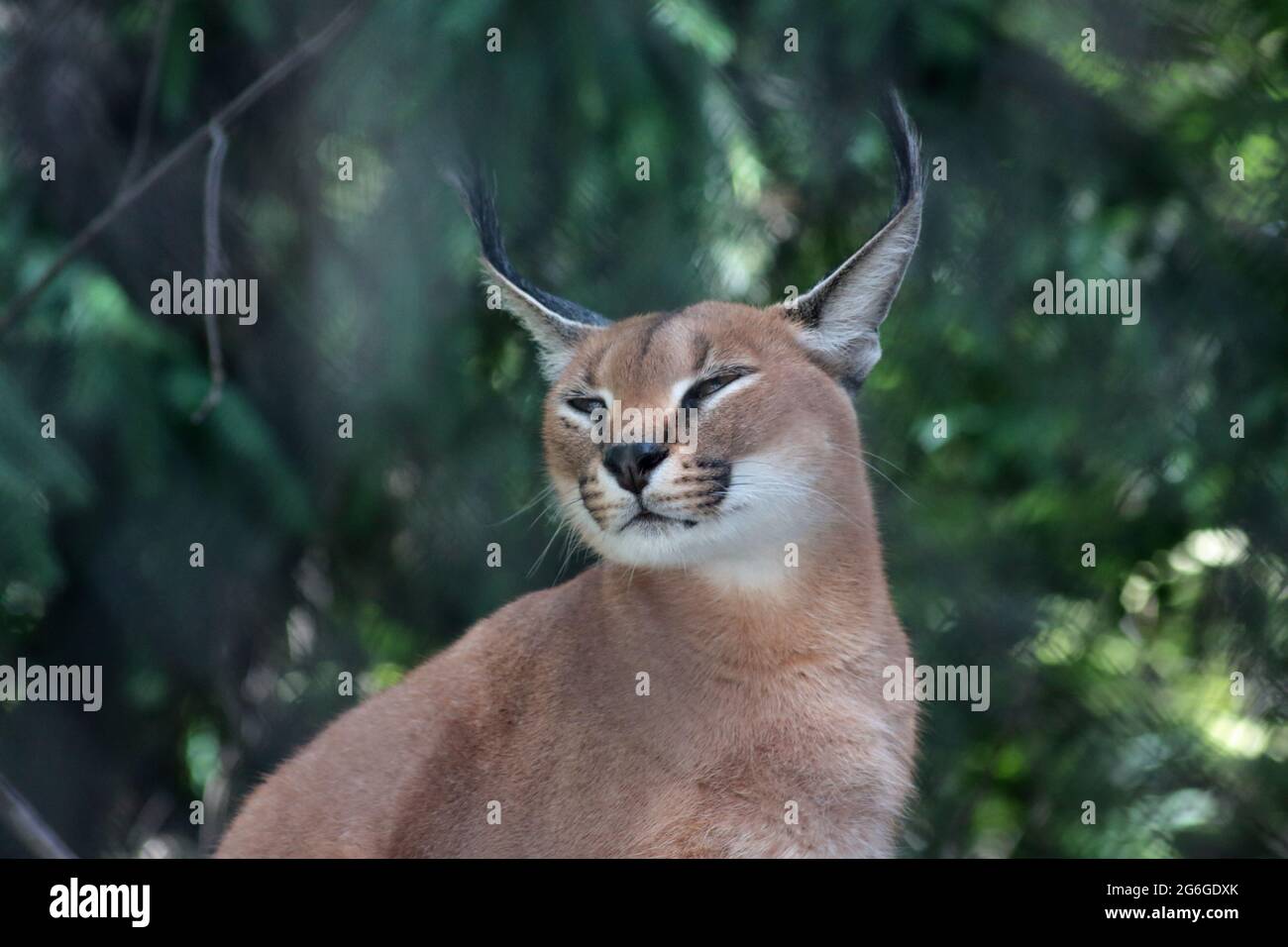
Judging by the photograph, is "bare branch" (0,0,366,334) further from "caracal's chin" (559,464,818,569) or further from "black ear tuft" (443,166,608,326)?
"caracal's chin" (559,464,818,569)

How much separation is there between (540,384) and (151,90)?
52.7 inches

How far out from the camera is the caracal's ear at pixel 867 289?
7.06ft

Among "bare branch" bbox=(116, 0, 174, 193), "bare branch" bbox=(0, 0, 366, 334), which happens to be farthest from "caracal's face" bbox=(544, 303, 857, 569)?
"bare branch" bbox=(116, 0, 174, 193)

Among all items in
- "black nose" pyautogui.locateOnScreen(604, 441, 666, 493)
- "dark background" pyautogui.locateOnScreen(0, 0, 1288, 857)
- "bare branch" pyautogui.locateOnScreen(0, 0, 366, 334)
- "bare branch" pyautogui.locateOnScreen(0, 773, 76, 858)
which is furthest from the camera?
"dark background" pyautogui.locateOnScreen(0, 0, 1288, 857)

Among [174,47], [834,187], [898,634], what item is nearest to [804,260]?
[834,187]

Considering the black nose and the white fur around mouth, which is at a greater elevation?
the black nose

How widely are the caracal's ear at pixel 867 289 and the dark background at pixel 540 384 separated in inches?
49.9

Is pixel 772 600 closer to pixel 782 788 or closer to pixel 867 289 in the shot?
pixel 782 788

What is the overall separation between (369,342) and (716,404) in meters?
1.96

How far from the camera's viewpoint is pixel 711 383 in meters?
2.27

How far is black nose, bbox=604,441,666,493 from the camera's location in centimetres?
215

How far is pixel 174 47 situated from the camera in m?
3.93

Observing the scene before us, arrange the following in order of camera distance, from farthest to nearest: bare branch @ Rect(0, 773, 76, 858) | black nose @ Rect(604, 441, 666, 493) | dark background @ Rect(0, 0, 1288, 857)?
dark background @ Rect(0, 0, 1288, 857), bare branch @ Rect(0, 773, 76, 858), black nose @ Rect(604, 441, 666, 493)

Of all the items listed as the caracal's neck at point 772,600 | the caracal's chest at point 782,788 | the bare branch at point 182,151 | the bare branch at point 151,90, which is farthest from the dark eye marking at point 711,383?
the bare branch at point 151,90
